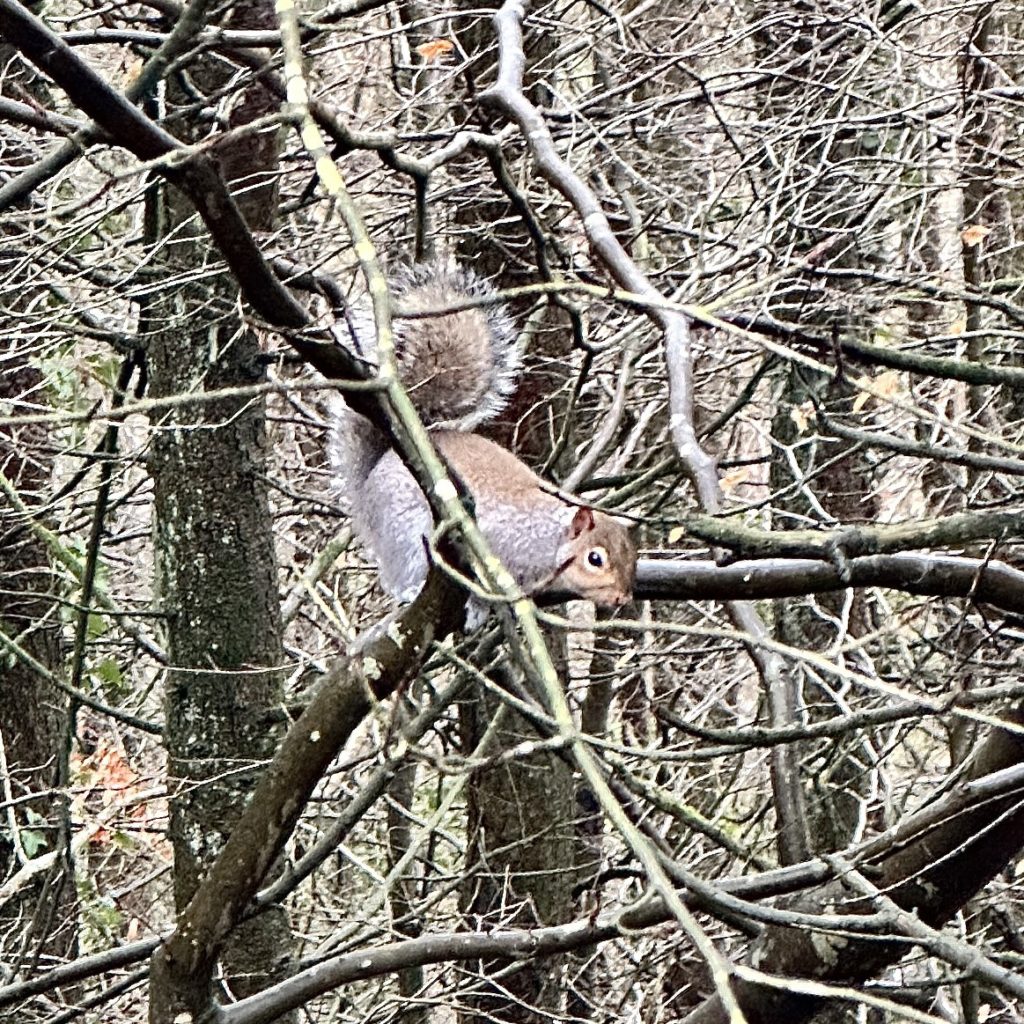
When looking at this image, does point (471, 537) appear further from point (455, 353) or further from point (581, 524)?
point (455, 353)

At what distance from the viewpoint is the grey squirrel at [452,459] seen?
359cm

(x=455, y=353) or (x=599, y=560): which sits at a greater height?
(x=455, y=353)

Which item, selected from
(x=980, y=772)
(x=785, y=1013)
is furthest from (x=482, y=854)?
(x=980, y=772)

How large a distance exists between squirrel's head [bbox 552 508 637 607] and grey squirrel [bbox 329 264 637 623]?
0.38 metres

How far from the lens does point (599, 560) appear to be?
2.86m

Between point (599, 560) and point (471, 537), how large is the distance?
1.70 meters

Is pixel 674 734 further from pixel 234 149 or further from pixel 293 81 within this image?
pixel 293 81

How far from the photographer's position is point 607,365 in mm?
4785

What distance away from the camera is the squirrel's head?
2645mm

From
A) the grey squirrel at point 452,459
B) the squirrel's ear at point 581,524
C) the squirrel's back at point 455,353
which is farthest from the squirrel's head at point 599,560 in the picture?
the squirrel's back at point 455,353

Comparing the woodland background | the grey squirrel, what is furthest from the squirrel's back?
the woodland background

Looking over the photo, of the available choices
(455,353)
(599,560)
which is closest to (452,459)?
(455,353)

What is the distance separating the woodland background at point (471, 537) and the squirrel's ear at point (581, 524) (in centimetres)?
10

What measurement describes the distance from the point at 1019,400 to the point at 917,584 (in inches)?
107
